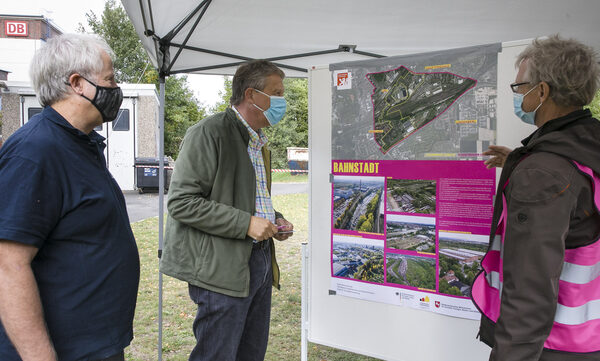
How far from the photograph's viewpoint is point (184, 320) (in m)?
4.68

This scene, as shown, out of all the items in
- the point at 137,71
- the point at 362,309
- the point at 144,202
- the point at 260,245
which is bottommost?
the point at 144,202

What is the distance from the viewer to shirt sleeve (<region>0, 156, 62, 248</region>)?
1102mm

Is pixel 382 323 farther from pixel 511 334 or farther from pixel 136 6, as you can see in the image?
pixel 136 6

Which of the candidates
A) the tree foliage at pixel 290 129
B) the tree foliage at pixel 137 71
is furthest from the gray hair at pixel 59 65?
the tree foliage at pixel 137 71

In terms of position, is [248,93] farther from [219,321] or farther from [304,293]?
[304,293]

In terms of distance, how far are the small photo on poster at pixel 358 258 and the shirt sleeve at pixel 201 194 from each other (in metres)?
0.92

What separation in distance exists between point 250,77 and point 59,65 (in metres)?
1.06

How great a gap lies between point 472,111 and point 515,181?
43.5 inches

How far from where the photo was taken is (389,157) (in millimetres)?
2484

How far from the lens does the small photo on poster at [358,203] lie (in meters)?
2.51

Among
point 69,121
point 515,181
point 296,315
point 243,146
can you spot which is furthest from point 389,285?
point 296,315

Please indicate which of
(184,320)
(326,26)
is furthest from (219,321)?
(184,320)

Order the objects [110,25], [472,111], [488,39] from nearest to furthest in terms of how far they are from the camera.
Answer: [472,111], [488,39], [110,25]

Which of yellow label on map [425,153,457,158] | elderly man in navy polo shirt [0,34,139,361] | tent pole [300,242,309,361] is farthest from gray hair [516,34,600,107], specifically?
tent pole [300,242,309,361]
